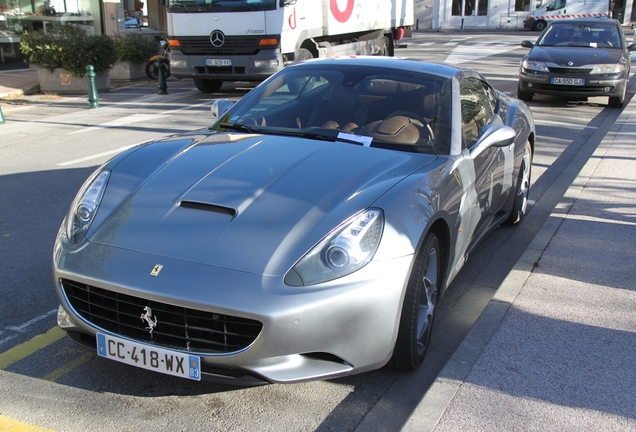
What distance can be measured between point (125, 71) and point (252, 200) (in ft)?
53.1

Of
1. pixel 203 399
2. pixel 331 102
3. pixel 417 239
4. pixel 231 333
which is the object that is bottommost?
pixel 203 399

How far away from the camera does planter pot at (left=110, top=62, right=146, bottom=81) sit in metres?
18.1

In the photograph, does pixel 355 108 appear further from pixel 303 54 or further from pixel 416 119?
pixel 303 54

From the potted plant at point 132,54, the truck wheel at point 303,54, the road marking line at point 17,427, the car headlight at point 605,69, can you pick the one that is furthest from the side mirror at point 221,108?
the potted plant at point 132,54

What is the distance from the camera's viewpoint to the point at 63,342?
145 inches

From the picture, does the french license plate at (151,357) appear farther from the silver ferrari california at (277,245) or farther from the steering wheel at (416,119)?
the steering wheel at (416,119)

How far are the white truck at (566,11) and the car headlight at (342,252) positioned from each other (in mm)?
41737

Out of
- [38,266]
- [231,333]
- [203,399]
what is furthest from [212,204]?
[38,266]

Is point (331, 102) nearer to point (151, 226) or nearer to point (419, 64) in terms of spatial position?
point (419, 64)

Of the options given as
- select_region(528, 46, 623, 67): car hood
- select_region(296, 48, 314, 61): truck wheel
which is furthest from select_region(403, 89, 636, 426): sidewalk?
select_region(296, 48, 314, 61): truck wheel

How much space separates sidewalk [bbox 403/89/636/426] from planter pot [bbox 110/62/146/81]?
14.8m

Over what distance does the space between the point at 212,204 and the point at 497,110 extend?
3.13m

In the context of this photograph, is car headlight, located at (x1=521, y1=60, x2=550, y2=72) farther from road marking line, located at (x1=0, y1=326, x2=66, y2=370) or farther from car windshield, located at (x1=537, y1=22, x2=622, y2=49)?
road marking line, located at (x1=0, y1=326, x2=66, y2=370)

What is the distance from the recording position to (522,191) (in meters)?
5.97
